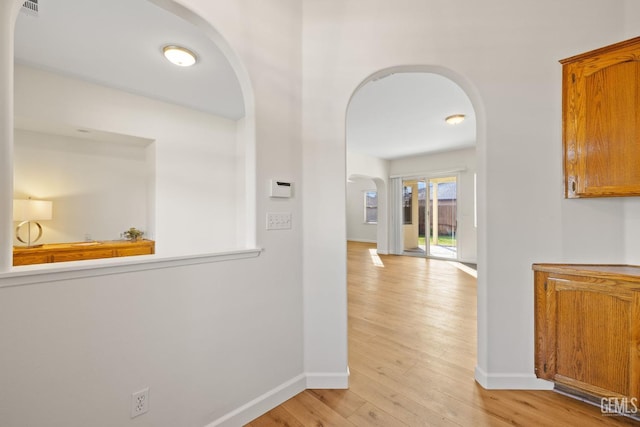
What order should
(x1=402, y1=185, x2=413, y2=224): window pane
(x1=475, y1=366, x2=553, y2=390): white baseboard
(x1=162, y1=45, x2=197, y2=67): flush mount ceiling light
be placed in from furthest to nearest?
(x1=402, y1=185, x2=413, y2=224): window pane, (x1=162, y1=45, x2=197, y2=67): flush mount ceiling light, (x1=475, y1=366, x2=553, y2=390): white baseboard

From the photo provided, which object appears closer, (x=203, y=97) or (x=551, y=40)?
(x=551, y=40)

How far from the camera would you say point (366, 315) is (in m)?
3.06

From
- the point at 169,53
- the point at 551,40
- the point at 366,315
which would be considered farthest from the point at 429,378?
the point at 169,53

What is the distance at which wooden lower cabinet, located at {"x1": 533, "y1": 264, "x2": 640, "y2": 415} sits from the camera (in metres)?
1.44

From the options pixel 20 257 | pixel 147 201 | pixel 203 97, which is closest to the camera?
pixel 20 257

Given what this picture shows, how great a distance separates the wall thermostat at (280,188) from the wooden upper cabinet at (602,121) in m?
1.90

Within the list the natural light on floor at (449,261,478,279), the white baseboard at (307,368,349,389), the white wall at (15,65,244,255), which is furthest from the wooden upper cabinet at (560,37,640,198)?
the natural light on floor at (449,261,478,279)

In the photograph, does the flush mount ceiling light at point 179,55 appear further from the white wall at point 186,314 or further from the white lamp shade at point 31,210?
the white lamp shade at point 31,210

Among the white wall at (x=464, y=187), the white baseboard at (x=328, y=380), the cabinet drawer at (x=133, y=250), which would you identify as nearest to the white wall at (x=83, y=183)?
the cabinet drawer at (x=133, y=250)

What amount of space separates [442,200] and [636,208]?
5331 mm

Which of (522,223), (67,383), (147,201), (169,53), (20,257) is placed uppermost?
(169,53)

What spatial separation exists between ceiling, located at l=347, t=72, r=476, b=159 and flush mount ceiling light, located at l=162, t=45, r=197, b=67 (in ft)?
6.05

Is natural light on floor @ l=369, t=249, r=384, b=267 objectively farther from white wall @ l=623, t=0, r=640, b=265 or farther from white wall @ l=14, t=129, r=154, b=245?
white wall @ l=14, t=129, r=154, b=245

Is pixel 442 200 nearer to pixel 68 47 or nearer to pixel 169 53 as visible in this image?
pixel 169 53
